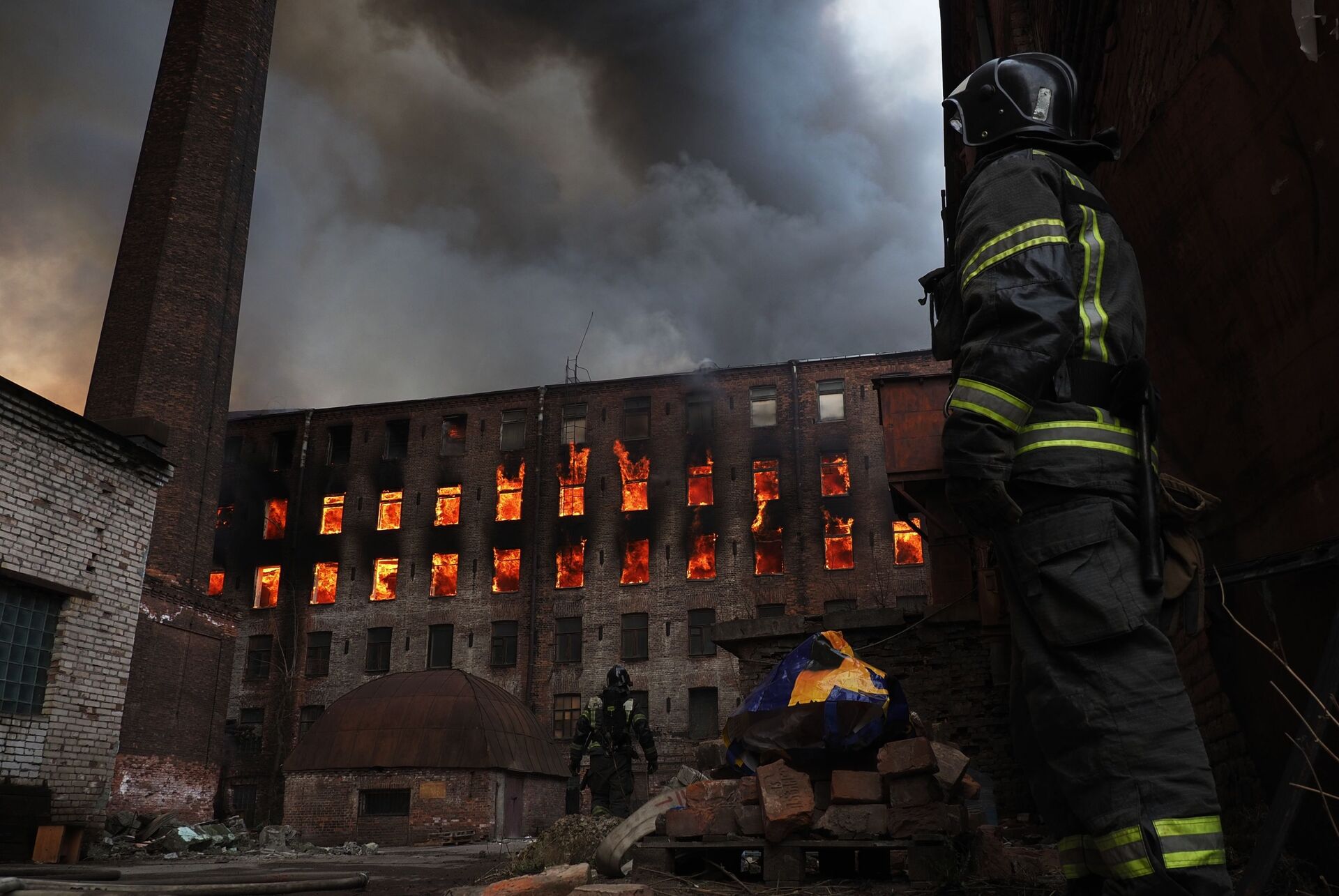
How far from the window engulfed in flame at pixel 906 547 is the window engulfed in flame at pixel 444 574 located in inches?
574

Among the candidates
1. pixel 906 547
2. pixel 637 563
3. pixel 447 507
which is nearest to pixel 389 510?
pixel 447 507

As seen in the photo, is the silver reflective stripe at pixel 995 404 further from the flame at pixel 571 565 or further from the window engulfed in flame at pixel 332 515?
the window engulfed in flame at pixel 332 515

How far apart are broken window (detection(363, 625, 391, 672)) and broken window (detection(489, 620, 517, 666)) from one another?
3.72 m

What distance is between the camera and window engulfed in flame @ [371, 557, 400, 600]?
105 feet

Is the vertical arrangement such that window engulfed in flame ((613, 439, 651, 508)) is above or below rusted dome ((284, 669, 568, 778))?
above

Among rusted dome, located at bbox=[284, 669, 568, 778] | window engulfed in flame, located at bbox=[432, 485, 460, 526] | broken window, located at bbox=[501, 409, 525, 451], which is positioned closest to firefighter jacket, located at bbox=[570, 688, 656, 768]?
rusted dome, located at bbox=[284, 669, 568, 778]

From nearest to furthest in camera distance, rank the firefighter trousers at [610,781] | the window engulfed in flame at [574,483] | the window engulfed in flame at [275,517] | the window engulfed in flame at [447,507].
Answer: the firefighter trousers at [610,781], the window engulfed in flame at [574,483], the window engulfed in flame at [447,507], the window engulfed in flame at [275,517]

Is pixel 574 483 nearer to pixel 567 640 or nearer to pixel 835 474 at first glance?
pixel 567 640

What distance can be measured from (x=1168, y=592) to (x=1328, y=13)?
5.44ft

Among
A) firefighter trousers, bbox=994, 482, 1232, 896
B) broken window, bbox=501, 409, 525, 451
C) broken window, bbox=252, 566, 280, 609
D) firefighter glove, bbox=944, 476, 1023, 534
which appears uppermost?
broken window, bbox=501, 409, 525, 451

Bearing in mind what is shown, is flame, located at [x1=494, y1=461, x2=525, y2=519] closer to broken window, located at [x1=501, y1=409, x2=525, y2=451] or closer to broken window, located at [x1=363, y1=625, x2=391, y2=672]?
broken window, located at [x1=501, y1=409, x2=525, y2=451]

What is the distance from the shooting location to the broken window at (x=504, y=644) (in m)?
30.2

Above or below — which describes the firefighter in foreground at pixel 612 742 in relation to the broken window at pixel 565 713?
below

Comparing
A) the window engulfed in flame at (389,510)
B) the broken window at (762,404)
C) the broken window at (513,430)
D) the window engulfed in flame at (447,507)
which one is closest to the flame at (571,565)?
the window engulfed in flame at (447,507)
